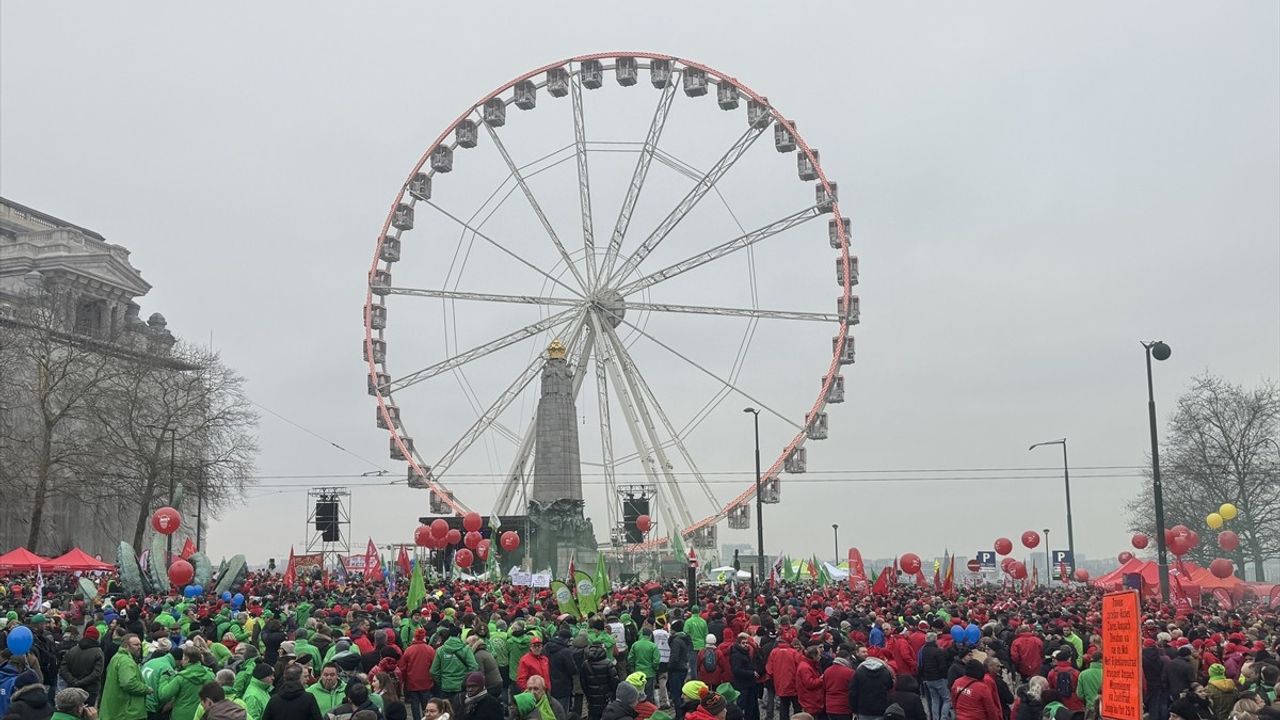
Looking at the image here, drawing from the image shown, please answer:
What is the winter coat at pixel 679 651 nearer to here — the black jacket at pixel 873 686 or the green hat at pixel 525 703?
the black jacket at pixel 873 686

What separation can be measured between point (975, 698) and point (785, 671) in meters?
3.49

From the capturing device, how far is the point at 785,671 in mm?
16641

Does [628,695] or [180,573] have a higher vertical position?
[180,573]

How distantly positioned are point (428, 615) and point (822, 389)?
31.1 m

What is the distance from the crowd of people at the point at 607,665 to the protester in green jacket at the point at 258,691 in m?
0.02

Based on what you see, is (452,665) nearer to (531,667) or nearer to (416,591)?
(531,667)

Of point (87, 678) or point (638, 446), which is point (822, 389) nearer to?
point (638, 446)

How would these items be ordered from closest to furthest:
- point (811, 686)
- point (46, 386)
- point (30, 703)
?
point (30, 703)
point (811, 686)
point (46, 386)

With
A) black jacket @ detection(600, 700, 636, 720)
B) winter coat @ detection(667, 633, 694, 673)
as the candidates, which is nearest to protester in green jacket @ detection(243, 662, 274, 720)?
black jacket @ detection(600, 700, 636, 720)

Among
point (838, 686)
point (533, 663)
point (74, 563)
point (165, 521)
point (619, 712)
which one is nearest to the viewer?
point (619, 712)

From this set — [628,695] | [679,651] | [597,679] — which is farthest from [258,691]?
[679,651]

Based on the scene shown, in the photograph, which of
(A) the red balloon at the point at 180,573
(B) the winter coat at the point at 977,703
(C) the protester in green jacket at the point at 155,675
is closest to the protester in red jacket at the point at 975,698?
(B) the winter coat at the point at 977,703

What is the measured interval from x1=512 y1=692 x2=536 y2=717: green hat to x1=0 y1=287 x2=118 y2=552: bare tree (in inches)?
1964

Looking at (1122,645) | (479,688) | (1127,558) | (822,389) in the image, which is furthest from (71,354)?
(1122,645)
